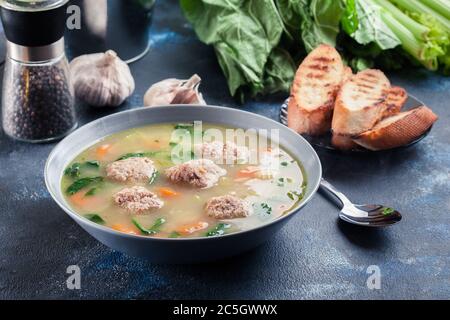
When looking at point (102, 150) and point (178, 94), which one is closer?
point (102, 150)

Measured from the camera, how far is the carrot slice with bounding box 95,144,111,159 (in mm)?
2643

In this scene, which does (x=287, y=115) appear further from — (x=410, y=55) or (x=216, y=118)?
(x=410, y=55)

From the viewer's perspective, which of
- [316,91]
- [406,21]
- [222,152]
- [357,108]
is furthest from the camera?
[406,21]

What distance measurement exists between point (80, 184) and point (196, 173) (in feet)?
1.20

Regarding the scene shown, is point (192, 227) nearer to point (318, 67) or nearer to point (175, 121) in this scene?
point (175, 121)

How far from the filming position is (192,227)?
228 centimetres

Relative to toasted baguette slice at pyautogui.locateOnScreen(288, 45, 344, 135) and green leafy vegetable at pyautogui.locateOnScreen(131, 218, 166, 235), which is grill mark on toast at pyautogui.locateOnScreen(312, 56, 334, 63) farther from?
green leafy vegetable at pyautogui.locateOnScreen(131, 218, 166, 235)

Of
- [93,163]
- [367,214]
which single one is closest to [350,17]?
[367,214]

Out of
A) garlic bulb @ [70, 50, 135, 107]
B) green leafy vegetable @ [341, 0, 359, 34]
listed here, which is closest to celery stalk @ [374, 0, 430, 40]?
green leafy vegetable @ [341, 0, 359, 34]

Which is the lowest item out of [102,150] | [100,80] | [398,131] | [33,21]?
[100,80]

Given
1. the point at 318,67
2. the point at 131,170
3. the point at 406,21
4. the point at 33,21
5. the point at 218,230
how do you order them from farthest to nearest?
the point at 406,21, the point at 318,67, the point at 33,21, the point at 131,170, the point at 218,230

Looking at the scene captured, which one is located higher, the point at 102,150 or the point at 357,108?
the point at 357,108

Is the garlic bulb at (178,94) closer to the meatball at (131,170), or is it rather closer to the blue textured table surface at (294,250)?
the blue textured table surface at (294,250)

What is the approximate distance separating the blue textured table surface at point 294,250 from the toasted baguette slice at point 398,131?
7cm
